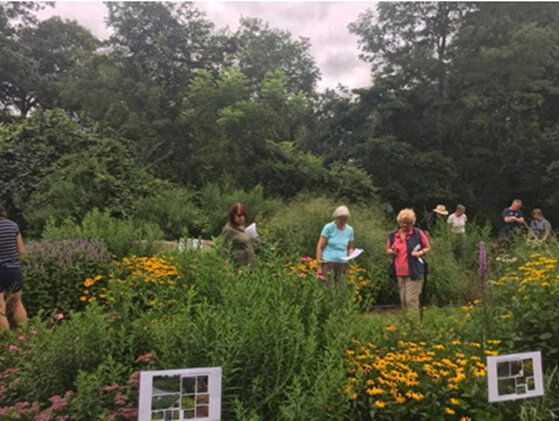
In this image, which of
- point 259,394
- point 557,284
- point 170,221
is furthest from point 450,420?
point 170,221

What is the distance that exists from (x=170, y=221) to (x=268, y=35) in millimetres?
26779

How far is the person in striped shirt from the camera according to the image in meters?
4.66

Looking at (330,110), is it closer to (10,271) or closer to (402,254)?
(402,254)

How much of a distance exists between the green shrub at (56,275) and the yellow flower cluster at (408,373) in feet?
12.5

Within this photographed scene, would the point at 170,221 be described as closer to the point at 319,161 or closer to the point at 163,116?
the point at 319,161

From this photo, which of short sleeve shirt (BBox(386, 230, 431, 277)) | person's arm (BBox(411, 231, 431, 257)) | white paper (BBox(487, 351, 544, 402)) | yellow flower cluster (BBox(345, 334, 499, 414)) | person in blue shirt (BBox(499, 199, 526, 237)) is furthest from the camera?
person in blue shirt (BBox(499, 199, 526, 237))

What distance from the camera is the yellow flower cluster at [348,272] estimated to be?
391 cm

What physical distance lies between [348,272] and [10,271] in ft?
13.2

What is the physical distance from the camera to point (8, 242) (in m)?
4.73

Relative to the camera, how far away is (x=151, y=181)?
1371 cm

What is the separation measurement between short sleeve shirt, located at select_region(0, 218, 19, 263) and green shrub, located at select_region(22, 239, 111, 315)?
2.21 feet

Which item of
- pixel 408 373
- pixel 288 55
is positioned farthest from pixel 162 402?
pixel 288 55

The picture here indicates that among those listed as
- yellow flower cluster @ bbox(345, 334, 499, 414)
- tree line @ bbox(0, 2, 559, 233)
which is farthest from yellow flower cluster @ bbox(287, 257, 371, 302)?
tree line @ bbox(0, 2, 559, 233)

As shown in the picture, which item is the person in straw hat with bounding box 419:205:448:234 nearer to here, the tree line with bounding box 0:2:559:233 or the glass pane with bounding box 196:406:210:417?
the tree line with bounding box 0:2:559:233
